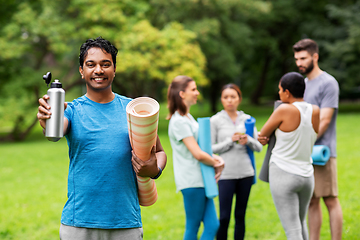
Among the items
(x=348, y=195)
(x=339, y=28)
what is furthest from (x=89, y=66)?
(x=339, y=28)

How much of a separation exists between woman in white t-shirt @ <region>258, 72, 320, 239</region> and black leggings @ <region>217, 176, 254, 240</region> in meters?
0.84

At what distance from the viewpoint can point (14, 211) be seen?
6.78 meters

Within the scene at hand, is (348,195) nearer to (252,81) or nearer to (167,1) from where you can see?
(167,1)

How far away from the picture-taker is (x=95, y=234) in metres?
2.17

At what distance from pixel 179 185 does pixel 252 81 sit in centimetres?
4020

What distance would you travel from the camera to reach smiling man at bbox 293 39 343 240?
4105 mm

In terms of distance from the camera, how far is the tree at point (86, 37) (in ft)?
58.3

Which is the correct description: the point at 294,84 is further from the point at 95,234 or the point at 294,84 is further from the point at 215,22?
the point at 215,22

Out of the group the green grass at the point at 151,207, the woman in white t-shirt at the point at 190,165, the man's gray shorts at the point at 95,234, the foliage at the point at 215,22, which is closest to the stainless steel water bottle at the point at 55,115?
the man's gray shorts at the point at 95,234

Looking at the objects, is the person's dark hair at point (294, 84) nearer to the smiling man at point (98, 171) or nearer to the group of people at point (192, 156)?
the group of people at point (192, 156)

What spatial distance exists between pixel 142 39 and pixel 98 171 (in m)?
16.1

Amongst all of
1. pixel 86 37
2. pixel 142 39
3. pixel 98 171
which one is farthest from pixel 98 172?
pixel 86 37

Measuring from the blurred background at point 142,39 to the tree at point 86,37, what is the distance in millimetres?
47

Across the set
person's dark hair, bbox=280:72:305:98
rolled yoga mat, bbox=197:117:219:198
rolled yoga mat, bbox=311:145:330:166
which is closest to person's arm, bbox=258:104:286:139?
person's dark hair, bbox=280:72:305:98
